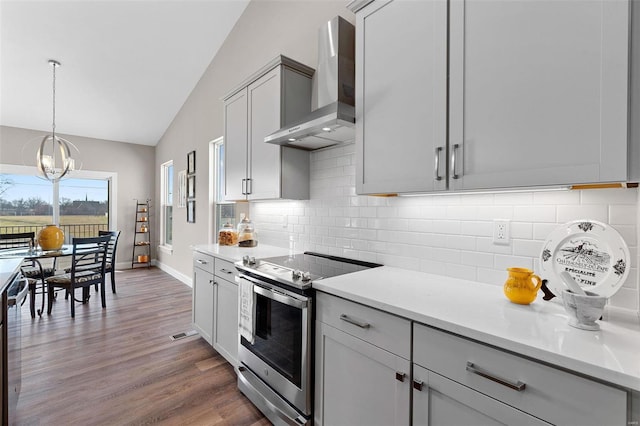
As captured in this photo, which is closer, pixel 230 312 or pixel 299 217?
pixel 230 312

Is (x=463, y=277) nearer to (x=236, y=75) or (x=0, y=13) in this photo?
(x=236, y=75)

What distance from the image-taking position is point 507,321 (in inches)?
42.1

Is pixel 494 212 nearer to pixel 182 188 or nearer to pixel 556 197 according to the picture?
pixel 556 197

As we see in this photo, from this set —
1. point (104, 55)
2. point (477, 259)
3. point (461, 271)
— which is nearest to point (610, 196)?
point (477, 259)

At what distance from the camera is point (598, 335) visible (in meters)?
0.96

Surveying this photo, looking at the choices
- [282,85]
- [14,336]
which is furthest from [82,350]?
[282,85]

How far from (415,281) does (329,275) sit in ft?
1.64

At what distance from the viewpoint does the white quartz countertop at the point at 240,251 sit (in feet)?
8.33

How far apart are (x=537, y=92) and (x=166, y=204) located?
677 centimetres

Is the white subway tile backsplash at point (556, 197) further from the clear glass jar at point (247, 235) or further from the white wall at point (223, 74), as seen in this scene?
the clear glass jar at point (247, 235)

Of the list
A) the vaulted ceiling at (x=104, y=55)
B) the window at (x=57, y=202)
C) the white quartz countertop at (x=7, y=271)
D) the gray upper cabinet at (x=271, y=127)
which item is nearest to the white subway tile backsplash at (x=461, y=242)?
the gray upper cabinet at (x=271, y=127)

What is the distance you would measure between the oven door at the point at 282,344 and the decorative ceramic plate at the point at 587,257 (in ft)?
3.75

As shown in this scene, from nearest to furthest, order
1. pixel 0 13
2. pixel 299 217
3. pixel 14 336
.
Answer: pixel 14 336
pixel 299 217
pixel 0 13

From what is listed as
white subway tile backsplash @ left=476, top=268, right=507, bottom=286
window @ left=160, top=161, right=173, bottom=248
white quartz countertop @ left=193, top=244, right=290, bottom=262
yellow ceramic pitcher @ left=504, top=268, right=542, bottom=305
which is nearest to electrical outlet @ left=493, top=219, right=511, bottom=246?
white subway tile backsplash @ left=476, top=268, right=507, bottom=286
